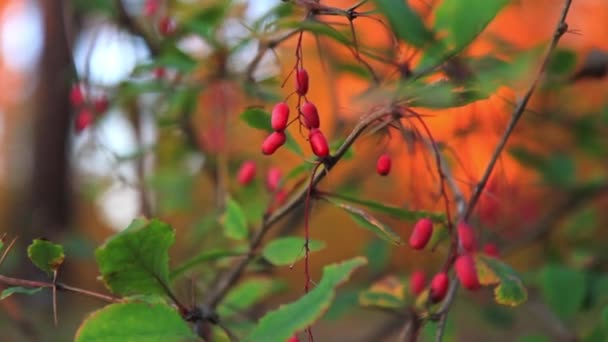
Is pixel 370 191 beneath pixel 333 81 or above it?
beneath

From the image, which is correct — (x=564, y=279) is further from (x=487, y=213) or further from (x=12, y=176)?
(x=12, y=176)

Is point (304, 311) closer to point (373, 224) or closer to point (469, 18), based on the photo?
point (373, 224)

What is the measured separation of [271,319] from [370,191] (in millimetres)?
1457

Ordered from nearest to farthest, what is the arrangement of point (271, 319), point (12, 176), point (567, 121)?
point (271, 319) → point (567, 121) → point (12, 176)

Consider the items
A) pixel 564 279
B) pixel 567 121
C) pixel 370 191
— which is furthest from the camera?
pixel 370 191

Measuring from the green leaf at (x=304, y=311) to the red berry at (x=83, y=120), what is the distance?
64 centimetres

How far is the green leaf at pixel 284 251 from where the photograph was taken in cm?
68

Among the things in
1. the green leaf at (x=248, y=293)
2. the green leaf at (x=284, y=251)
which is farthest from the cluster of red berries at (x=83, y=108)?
the green leaf at (x=284, y=251)

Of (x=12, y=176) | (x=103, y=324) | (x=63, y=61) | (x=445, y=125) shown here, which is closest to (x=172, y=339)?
(x=103, y=324)

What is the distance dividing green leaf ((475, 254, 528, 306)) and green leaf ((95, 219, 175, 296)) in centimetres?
26

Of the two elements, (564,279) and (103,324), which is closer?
(103,324)

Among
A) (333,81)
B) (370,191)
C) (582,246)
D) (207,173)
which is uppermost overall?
(333,81)

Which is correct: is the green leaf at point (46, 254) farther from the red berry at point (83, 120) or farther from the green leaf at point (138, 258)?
the red berry at point (83, 120)

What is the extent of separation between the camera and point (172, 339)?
1.63ft
